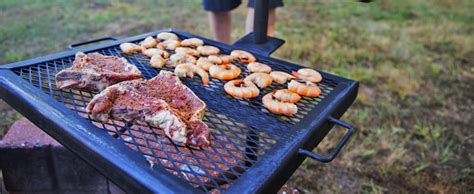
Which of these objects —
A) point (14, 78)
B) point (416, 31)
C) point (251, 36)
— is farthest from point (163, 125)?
point (416, 31)

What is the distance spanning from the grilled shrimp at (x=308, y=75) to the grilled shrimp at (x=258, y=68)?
0.38 ft

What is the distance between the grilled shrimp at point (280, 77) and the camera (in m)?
1.50

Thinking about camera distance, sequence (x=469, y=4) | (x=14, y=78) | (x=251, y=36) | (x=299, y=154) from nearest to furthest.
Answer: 1. (x=299, y=154)
2. (x=14, y=78)
3. (x=251, y=36)
4. (x=469, y=4)

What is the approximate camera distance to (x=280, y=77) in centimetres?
150

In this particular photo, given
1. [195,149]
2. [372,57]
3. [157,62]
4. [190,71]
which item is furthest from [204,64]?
[372,57]

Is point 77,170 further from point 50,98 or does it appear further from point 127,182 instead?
point 127,182

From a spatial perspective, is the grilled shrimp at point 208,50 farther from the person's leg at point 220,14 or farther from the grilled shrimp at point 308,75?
the person's leg at point 220,14

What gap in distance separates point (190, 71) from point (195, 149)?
511 mm

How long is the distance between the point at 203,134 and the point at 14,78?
2.43 ft

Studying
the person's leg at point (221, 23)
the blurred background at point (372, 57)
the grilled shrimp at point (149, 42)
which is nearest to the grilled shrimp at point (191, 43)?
the grilled shrimp at point (149, 42)

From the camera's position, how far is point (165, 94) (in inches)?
49.8

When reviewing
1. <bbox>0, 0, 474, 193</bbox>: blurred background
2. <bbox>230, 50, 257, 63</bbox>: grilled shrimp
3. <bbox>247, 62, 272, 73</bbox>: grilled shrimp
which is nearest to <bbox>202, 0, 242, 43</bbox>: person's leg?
<bbox>0, 0, 474, 193</bbox>: blurred background

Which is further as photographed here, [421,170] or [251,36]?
[421,170]

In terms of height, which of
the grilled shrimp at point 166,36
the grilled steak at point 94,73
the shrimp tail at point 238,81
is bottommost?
the shrimp tail at point 238,81
